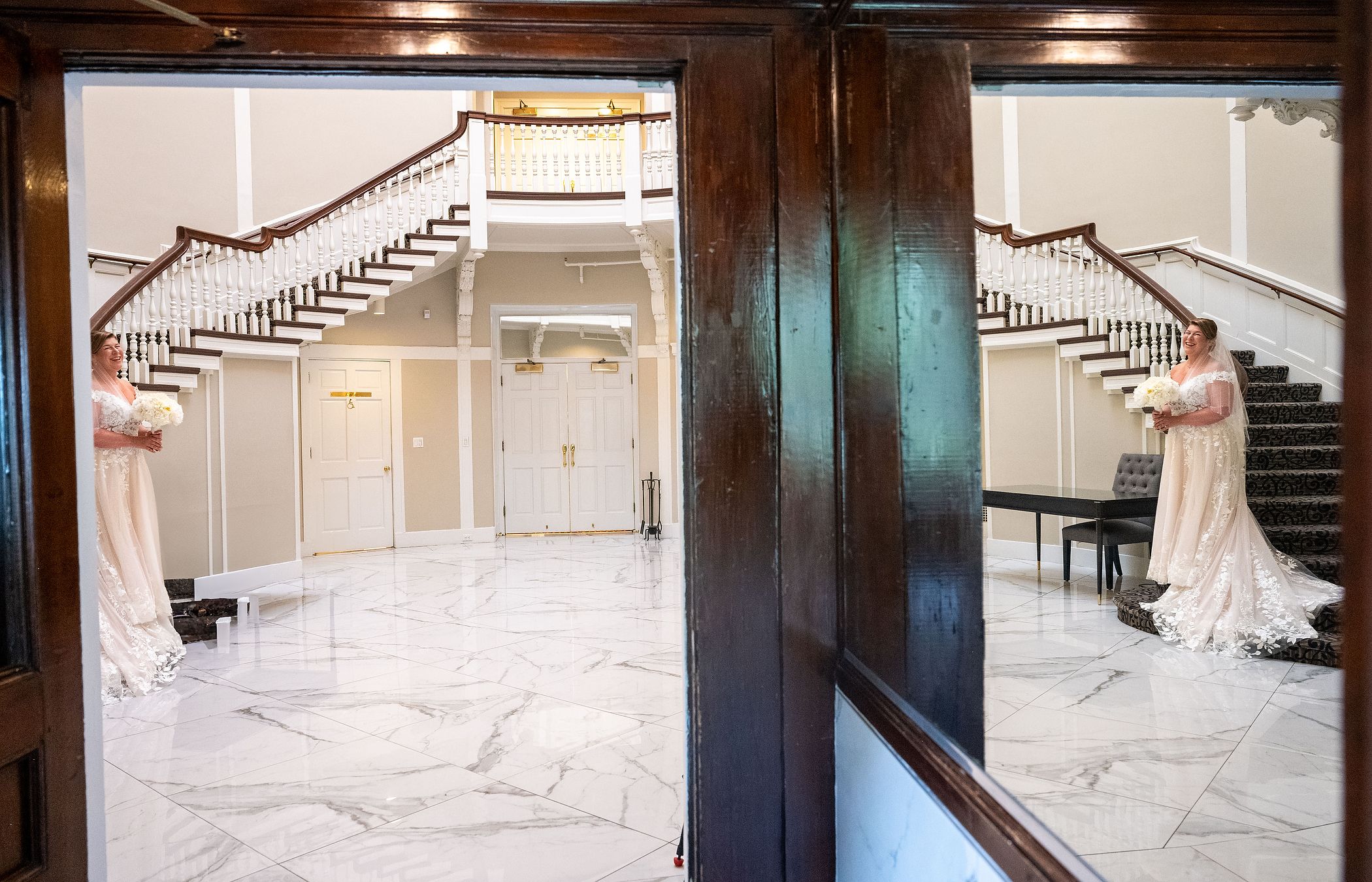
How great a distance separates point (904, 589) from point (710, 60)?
1254 millimetres

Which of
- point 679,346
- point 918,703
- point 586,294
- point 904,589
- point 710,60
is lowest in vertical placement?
point 918,703

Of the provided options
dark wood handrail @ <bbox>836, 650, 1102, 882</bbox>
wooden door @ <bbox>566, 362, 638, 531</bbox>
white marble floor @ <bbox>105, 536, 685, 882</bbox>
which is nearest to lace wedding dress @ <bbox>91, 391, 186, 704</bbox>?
white marble floor @ <bbox>105, 536, 685, 882</bbox>

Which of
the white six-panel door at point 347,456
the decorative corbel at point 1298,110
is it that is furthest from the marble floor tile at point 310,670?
the white six-panel door at point 347,456

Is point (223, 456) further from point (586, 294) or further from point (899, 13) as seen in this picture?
point (899, 13)

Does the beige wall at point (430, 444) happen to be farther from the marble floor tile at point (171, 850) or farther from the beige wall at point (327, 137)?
the marble floor tile at point (171, 850)

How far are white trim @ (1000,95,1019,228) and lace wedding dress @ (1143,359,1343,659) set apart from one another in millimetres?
756

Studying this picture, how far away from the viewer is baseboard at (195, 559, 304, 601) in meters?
7.66

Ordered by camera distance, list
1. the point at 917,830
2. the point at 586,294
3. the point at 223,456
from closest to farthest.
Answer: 1. the point at 917,830
2. the point at 223,456
3. the point at 586,294

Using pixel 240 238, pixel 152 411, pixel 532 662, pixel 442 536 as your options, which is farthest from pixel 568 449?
pixel 152 411

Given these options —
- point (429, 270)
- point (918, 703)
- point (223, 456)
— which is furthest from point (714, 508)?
point (429, 270)

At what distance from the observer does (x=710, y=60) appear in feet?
6.47

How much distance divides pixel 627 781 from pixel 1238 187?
2.79 meters

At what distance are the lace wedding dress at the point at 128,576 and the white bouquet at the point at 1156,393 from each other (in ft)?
16.5

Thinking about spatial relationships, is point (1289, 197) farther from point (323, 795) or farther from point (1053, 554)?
point (323, 795)
